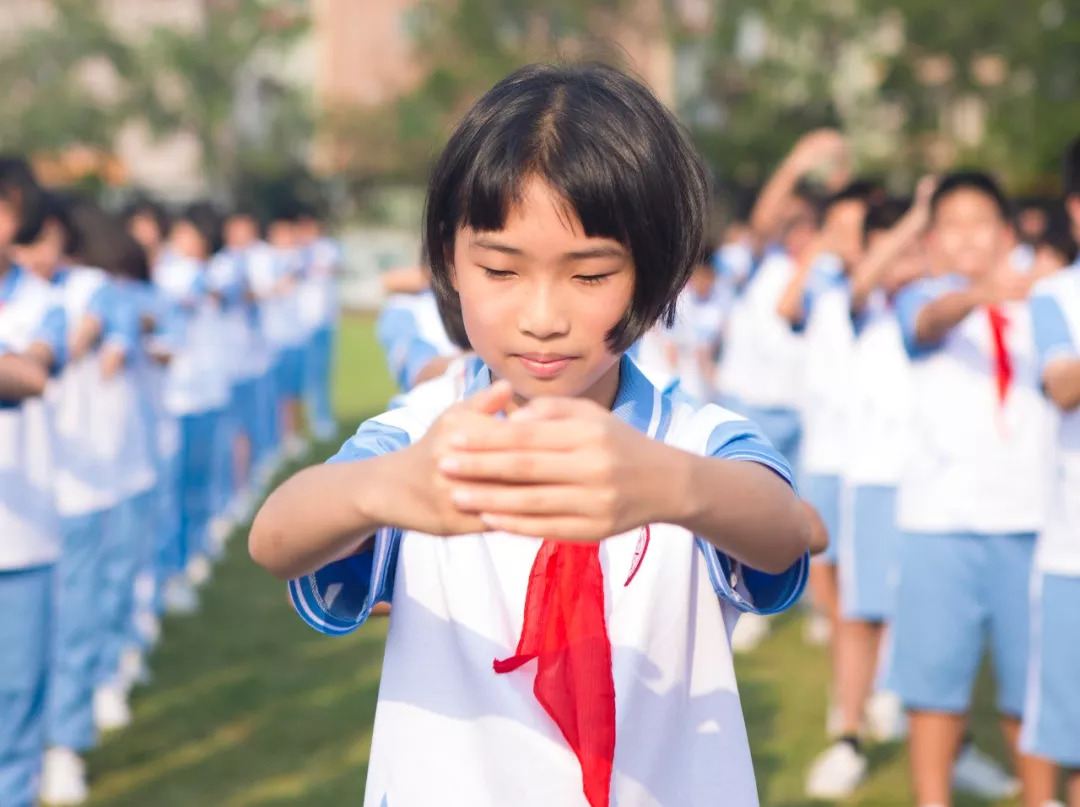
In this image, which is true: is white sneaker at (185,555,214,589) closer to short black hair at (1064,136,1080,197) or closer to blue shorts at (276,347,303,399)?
blue shorts at (276,347,303,399)

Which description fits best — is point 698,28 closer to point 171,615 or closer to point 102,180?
point 102,180

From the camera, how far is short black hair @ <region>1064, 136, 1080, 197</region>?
397cm

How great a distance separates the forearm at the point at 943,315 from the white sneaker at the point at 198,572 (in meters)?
5.14

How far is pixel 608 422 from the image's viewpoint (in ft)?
4.58

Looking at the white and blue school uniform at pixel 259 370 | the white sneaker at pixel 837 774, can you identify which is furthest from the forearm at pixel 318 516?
the white and blue school uniform at pixel 259 370

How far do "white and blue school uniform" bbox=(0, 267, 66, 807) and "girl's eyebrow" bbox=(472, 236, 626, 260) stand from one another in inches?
108

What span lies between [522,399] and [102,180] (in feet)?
107

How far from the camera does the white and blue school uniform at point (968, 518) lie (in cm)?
445

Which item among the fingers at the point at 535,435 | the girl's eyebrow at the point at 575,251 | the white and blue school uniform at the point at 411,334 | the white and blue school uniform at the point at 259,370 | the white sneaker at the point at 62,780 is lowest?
the white sneaker at the point at 62,780

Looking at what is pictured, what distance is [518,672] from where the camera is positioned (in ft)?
6.22

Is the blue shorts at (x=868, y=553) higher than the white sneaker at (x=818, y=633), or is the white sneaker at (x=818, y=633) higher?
the blue shorts at (x=868, y=553)

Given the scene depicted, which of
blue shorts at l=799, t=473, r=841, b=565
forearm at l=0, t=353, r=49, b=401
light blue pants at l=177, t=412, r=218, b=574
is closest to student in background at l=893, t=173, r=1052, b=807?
blue shorts at l=799, t=473, r=841, b=565

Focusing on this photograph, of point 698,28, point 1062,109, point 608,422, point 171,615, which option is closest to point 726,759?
point 608,422

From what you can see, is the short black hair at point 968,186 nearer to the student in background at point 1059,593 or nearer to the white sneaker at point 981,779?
the student in background at point 1059,593
